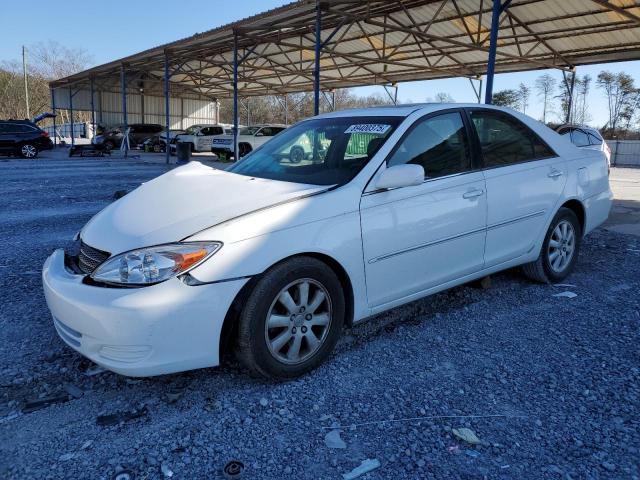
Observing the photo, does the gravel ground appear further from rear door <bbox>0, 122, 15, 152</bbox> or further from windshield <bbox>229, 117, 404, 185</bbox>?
rear door <bbox>0, 122, 15, 152</bbox>

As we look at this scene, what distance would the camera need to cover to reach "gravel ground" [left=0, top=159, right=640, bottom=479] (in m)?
2.18

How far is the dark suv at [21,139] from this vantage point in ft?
69.8

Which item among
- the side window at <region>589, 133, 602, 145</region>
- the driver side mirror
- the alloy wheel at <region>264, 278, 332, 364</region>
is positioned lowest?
the alloy wheel at <region>264, 278, 332, 364</region>

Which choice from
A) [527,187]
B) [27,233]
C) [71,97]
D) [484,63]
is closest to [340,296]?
[527,187]

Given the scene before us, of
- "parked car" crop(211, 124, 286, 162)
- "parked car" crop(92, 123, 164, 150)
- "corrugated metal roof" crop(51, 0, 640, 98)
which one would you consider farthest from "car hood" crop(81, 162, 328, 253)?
"parked car" crop(92, 123, 164, 150)

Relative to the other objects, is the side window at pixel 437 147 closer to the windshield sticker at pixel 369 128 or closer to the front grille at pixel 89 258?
the windshield sticker at pixel 369 128

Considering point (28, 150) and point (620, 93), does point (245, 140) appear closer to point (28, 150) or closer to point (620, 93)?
point (28, 150)

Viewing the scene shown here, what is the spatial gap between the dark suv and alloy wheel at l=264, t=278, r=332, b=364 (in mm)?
23021

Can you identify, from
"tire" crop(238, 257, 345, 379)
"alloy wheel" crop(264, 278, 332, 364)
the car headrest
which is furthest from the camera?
the car headrest

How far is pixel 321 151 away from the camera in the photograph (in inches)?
144

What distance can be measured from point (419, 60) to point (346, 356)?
1939 cm

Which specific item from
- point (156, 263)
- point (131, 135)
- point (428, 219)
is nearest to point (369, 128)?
point (428, 219)

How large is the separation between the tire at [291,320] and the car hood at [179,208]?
1.41 ft

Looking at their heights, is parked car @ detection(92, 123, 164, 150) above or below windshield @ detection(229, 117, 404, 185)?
above
